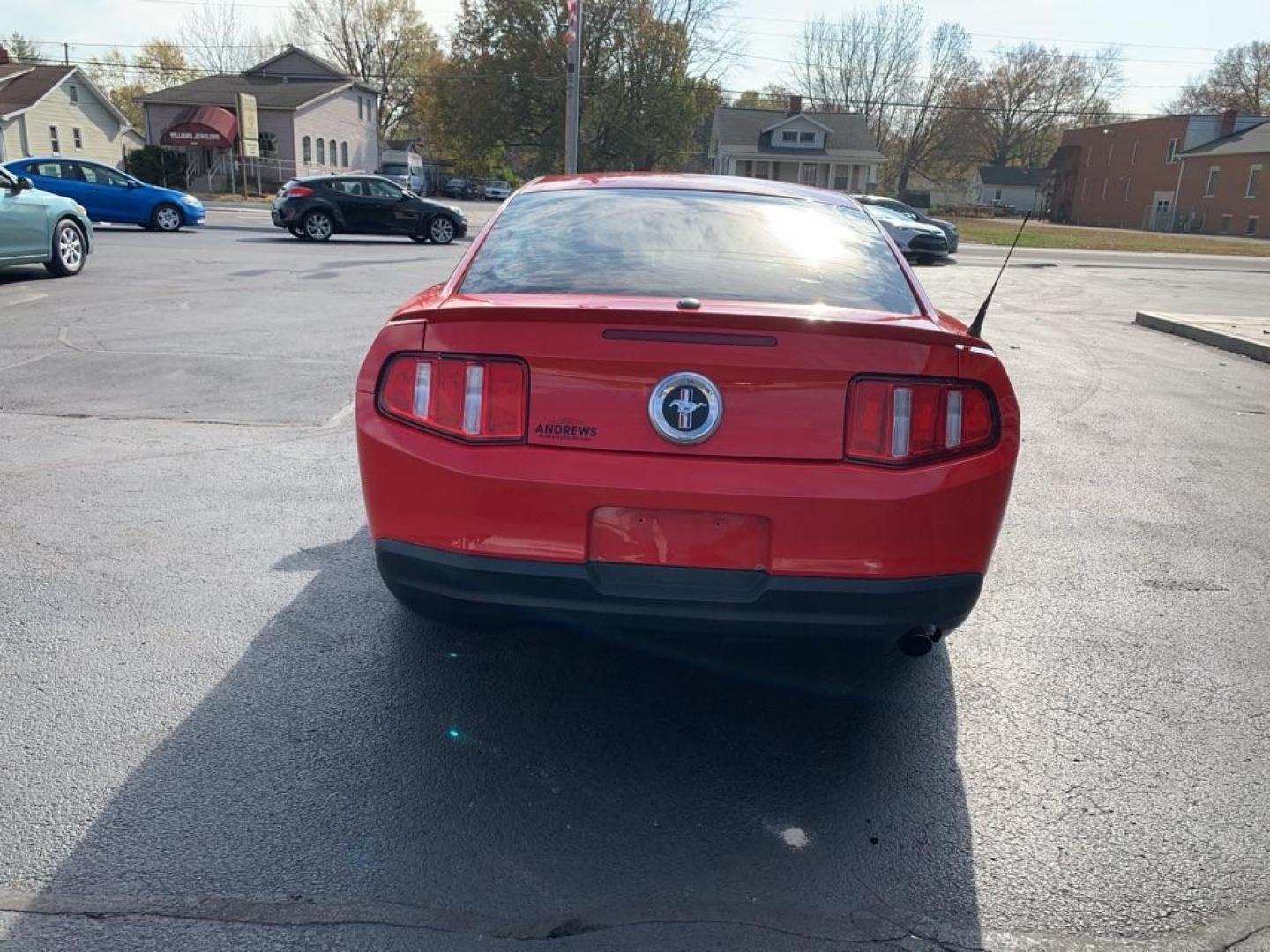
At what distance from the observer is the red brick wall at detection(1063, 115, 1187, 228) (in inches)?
2601

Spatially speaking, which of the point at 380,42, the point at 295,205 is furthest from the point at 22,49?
the point at 295,205

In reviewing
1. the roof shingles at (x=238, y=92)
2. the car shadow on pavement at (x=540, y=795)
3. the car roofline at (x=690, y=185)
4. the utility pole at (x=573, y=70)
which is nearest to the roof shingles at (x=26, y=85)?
the roof shingles at (x=238, y=92)

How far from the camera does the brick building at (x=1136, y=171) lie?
64.1m

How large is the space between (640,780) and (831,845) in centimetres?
57

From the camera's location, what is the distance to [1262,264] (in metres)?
30.3

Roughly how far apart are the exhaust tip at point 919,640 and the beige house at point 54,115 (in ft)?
167

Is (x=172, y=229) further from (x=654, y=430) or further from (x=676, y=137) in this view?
(x=676, y=137)

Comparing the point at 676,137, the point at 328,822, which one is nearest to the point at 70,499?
the point at 328,822

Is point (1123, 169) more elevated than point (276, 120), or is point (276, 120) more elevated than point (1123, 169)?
point (1123, 169)

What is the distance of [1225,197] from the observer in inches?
2391

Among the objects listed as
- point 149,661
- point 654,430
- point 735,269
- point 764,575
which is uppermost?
point 735,269

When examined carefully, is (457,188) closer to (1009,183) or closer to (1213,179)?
(1213,179)

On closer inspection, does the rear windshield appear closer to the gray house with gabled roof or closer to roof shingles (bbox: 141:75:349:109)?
the gray house with gabled roof

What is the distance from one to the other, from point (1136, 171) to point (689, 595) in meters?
76.9
